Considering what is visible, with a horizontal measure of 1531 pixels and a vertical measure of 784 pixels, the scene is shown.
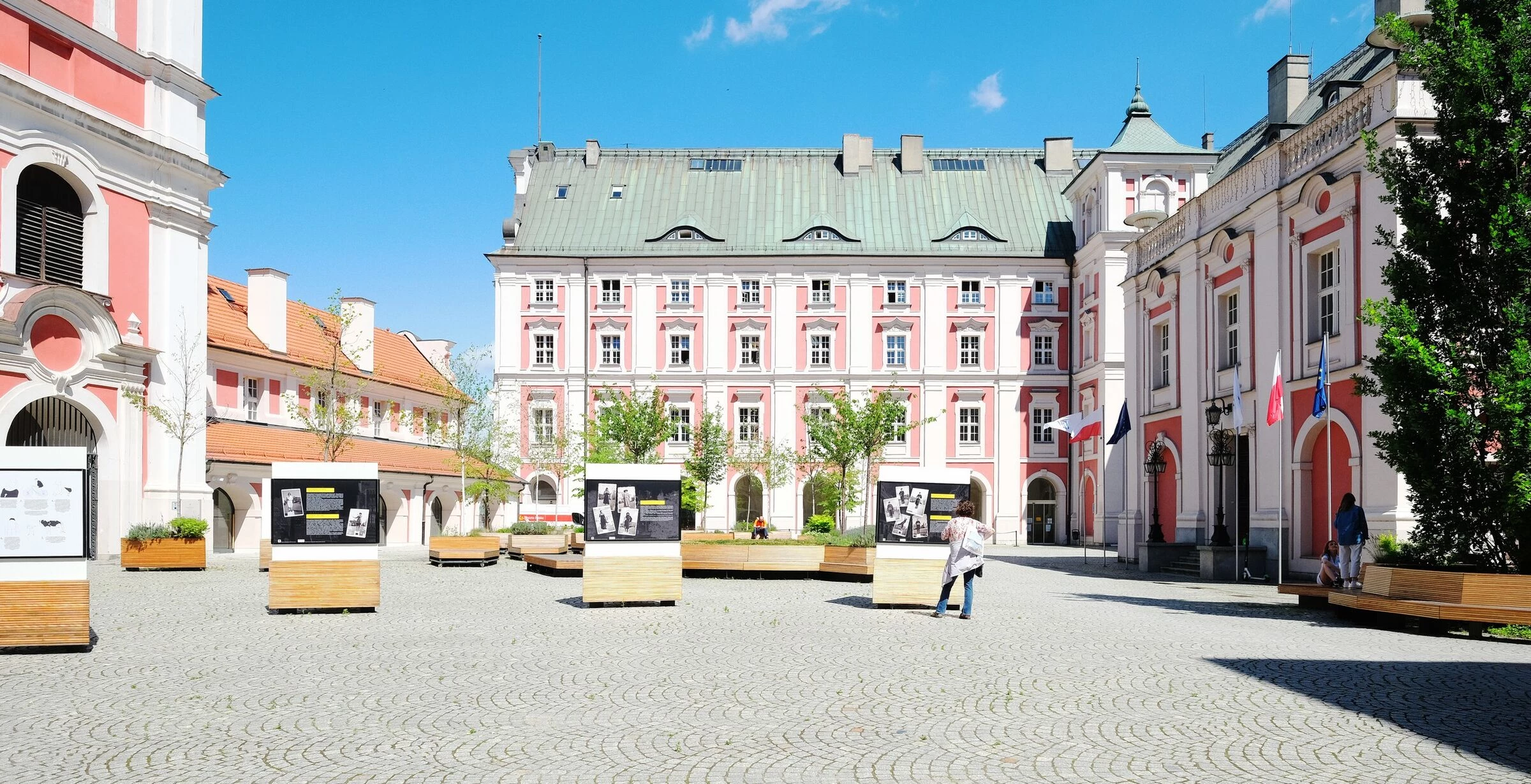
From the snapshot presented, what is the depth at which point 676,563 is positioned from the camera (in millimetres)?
18094

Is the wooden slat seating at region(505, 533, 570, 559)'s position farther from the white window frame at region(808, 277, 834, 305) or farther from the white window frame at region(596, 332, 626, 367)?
the white window frame at region(808, 277, 834, 305)

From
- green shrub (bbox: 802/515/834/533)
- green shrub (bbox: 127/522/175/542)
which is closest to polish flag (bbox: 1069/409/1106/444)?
green shrub (bbox: 802/515/834/533)

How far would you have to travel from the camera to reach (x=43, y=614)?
12.4 metres

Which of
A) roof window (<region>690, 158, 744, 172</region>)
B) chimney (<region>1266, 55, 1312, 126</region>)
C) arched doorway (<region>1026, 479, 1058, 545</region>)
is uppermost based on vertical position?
roof window (<region>690, 158, 744, 172</region>)

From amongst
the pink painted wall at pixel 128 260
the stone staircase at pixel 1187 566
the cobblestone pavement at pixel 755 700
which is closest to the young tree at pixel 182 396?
the pink painted wall at pixel 128 260

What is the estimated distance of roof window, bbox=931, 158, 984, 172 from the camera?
210 ft

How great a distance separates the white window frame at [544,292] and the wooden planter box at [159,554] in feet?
104

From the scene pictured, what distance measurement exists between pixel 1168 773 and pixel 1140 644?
6.50 m

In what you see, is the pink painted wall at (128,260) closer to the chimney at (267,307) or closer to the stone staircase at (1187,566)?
the chimney at (267,307)

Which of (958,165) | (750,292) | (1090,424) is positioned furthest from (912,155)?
(1090,424)

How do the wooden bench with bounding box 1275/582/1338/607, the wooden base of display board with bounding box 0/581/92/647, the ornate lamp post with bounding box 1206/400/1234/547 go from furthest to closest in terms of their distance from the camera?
the ornate lamp post with bounding box 1206/400/1234/547 < the wooden bench with bounding box 1275/582/1338/607 < the wooden base of display board with bounding box 0/581/92/647

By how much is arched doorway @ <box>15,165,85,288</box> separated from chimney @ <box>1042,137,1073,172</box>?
46.0m

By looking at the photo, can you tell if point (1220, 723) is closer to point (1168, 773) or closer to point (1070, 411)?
point (1168, 773)

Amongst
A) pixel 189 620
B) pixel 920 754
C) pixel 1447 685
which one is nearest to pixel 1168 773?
pixel 920 754
